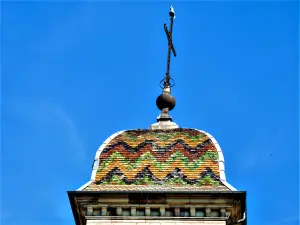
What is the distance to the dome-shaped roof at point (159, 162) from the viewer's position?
14434 millimetres

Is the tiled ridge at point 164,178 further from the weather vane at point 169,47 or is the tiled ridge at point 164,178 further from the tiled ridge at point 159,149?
the weather vane at point 169,47

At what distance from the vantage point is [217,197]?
45.6 feet

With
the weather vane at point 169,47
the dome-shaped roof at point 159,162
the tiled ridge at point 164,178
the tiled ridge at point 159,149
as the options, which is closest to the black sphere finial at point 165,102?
the weather vane at point 169,47

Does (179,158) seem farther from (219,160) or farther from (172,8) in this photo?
(172,8)

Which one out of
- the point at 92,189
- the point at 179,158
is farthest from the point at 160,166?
the point at 92,189

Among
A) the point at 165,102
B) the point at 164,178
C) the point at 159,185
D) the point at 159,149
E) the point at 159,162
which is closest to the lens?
the point at 159,185

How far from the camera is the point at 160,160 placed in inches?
597

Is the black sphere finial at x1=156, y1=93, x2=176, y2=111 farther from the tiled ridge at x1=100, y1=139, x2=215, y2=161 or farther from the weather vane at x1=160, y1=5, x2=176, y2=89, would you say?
the tiled ridge at x1=100, y1=139, x2=215, y2=161

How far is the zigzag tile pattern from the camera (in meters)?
14.6

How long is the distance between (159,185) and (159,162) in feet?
2.61

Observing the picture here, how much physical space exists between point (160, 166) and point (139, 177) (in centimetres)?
51

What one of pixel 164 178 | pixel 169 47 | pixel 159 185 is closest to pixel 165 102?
pixel 169 47

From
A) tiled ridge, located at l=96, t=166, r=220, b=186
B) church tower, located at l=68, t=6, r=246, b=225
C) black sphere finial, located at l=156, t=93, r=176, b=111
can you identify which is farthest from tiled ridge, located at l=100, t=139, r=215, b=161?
black sphere finial, located at l=156, t=93, r=176, b=111

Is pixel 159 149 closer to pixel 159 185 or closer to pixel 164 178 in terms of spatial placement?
pixel 164 178
